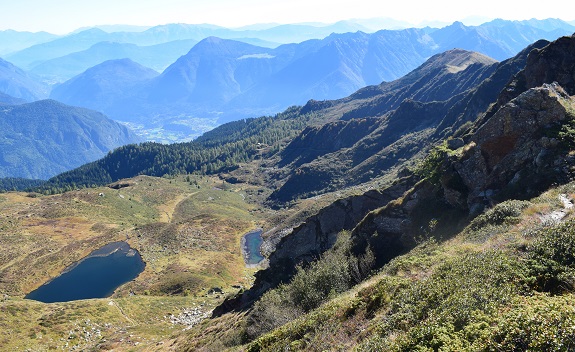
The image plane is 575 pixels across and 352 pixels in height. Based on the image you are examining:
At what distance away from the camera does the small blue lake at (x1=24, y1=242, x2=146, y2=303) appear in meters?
104

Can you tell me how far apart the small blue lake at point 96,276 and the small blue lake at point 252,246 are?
35838mm

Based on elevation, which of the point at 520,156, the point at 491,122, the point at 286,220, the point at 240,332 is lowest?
the point at 286,220

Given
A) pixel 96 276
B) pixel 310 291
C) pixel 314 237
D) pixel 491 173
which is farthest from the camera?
pixel 96 276

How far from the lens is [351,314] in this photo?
79.5ft

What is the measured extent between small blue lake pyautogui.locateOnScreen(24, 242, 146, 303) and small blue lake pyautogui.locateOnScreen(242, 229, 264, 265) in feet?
118

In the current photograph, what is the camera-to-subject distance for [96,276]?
379 feet

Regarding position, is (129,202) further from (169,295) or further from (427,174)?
(427,174)

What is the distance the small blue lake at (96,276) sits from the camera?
340ft

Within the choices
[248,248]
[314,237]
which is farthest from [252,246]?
[314,237]

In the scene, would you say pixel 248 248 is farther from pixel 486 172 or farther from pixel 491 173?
pixel 491 173

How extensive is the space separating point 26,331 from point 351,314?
6789cm

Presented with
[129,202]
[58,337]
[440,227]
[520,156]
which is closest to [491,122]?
[520,156]

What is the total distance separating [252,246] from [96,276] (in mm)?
54845

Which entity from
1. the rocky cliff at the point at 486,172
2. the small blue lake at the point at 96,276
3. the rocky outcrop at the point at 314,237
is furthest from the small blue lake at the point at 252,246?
the rocky cliff at the point at 486,172
